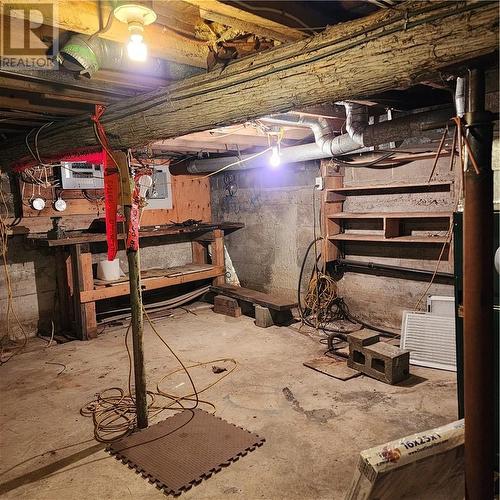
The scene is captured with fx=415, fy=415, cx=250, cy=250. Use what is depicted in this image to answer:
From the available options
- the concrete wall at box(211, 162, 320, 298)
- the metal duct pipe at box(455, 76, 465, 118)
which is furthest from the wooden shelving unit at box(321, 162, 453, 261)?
the metal duct pipe at box(455, 76, 465, 118)

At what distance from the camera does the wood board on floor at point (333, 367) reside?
12.7ft

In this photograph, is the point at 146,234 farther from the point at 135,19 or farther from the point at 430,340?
the point at 135,19

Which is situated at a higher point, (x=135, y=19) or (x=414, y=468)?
(x=135, y=19)

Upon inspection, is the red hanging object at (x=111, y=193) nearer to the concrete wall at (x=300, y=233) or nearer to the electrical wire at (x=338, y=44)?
the electrical wire at (x=338, y=44)

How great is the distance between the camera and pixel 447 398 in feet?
11.1

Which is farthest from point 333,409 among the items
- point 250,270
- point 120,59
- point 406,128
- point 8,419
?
point 250,270

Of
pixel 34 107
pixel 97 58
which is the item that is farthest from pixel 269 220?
pixel 97 58

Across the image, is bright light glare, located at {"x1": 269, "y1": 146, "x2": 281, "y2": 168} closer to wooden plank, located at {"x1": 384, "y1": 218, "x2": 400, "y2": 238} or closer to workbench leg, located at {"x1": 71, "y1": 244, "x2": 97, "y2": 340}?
wooden plank, located at {"x1": 384, "y1": 218, "x2": 400, "y2": 238}

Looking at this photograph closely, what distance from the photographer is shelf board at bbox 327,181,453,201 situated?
4359mm

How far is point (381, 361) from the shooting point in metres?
3.85

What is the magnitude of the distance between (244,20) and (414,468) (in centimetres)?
202

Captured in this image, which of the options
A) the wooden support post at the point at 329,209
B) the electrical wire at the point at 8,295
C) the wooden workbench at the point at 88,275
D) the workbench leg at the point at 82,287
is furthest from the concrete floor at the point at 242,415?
the wooden support post at the point at 329,209

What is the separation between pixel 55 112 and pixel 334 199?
339 centimetres

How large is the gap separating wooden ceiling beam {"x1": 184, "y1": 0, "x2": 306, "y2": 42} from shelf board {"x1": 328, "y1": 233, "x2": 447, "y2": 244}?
3045 mm
